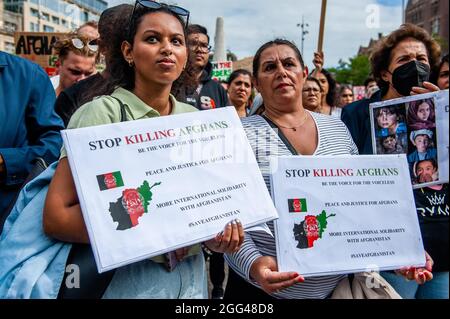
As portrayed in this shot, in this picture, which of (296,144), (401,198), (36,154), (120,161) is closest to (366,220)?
(401,198)

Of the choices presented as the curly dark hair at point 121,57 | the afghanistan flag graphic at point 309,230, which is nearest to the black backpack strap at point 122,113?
the curly dark hair at point 121,57

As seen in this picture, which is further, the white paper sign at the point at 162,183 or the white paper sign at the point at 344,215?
the white paper sign at the point at 344,215

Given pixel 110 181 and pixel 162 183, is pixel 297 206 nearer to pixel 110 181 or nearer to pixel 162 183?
pixel 162 183

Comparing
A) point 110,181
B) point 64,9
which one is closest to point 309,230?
Answer: point 110,181

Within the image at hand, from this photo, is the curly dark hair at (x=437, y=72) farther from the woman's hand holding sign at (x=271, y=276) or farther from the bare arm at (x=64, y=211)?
the bare arm at (x=64, y=211)

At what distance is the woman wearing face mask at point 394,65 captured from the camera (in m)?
1.97

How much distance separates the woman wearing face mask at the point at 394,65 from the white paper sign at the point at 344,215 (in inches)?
16.1

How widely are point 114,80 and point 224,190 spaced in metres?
0.58

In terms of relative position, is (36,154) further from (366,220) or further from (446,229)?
Answer: (446,229)

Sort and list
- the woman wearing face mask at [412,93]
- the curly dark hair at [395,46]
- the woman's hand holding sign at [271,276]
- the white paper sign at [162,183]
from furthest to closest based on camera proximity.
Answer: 1. the curly dark hair at [395,46]
2. the woman wearing face mask at [412,93]
3. the woman's hand holding sign at [271,276]
4. the white paper sign at [162,183]

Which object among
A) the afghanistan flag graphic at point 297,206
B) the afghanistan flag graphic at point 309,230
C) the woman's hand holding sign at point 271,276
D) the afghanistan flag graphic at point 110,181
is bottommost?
the woman's hand holding sign at point 271,276

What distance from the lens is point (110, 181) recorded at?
1.26 metres

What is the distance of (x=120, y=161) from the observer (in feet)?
4.20

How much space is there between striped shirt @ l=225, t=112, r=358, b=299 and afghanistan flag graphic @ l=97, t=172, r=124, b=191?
0.57m
